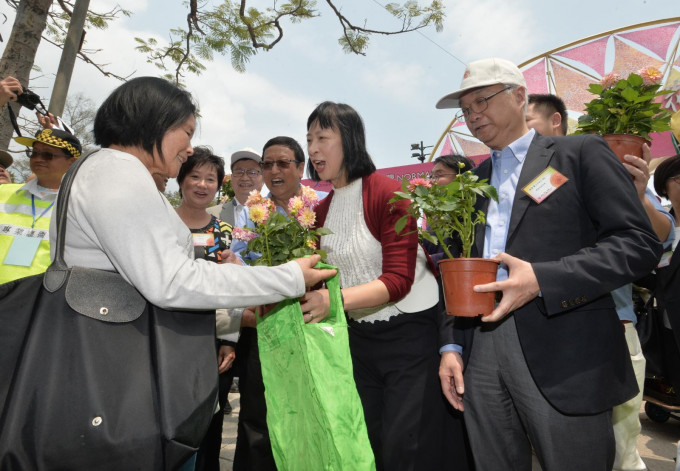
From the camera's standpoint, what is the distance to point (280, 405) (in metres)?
1.74

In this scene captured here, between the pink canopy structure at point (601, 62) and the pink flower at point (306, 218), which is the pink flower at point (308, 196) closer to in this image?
the pink flower at point (306, 218)

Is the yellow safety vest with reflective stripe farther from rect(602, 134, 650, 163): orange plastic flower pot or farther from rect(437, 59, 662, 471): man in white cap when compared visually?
Result: rect(602, 134, 650, 163): orange plastic flower pot

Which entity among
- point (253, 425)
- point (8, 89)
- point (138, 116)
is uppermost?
point (8, 89)

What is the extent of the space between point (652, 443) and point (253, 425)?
12.8 feet

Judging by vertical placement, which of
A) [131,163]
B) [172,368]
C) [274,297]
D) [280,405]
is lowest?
[280,405]

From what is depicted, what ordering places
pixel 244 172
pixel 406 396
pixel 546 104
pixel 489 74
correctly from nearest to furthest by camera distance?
pixel 489 74
pixel 406 396
pixel 546 104
pixel 244 172

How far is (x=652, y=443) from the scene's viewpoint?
4102 millimetres

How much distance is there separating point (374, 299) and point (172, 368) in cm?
90

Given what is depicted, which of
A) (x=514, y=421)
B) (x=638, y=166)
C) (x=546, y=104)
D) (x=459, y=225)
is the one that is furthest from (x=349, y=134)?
(x=546, y=104)

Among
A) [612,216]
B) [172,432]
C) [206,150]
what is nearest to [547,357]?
[612,216]

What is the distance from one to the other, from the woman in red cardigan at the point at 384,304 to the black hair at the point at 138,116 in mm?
866

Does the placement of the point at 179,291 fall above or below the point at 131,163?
below

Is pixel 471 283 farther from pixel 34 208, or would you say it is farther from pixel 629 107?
pixel 34 208

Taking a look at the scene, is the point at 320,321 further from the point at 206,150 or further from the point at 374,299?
the point at 206,150
